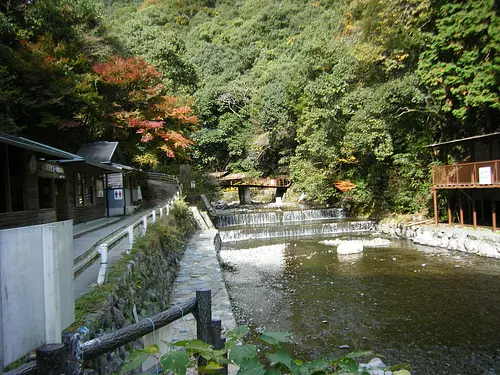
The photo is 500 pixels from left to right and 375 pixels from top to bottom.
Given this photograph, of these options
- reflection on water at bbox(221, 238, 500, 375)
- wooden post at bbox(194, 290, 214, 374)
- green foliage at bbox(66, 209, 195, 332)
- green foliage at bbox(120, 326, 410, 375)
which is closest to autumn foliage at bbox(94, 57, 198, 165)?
green foliage at bbox(66, 209, 195, 332)

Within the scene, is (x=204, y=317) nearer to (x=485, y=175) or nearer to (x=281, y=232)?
(x=485, y=175)

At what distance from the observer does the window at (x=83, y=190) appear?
1502 cm

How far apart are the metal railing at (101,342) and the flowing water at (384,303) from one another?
510 cm

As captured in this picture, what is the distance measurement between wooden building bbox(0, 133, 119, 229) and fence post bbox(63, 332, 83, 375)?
7373mm

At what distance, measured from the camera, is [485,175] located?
14.9 m

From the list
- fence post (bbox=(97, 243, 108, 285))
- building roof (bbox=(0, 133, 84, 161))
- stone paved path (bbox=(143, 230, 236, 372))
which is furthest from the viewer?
building roof (bbox=(0, 133, 84, 161))

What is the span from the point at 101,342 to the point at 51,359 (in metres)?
0.29

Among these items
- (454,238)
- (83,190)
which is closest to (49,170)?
(83,190)

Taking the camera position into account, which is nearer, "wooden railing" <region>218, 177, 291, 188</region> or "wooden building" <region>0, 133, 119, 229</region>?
"wooden building" <region>0, 133, 119, 229</region>

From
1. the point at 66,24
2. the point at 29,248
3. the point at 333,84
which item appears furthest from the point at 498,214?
the point at 66,24

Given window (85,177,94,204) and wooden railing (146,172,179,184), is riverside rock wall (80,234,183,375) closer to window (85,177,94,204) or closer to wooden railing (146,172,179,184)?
window (85,177,94,204)

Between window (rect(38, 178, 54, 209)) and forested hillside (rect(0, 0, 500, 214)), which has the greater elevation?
forested hillside (rect(0, 0, 500, 214))

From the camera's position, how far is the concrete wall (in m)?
1.40

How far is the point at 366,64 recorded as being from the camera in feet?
66.3
